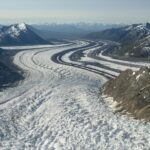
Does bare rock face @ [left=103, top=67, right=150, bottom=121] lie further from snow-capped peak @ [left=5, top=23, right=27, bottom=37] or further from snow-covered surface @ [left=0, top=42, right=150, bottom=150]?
snow-capped peak @ [left=5, top=23, right=27, bottom=37]

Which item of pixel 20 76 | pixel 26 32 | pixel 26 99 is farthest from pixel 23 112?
pixel 26 32

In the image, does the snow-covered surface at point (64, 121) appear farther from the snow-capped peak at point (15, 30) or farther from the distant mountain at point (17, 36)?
the snow-capped peak at point (15, 30)

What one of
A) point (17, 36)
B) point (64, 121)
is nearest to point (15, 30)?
point (17, 36)

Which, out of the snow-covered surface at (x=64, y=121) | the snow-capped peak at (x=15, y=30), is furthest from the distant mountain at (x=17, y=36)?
the snow-covered surface at (x=64, y=121)

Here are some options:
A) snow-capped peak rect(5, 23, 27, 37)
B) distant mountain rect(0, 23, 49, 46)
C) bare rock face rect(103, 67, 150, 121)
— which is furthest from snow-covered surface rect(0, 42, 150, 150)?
snow-capped peak rect(5, 23, 27, 37)

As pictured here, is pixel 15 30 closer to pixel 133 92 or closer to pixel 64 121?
pixel 133 92
